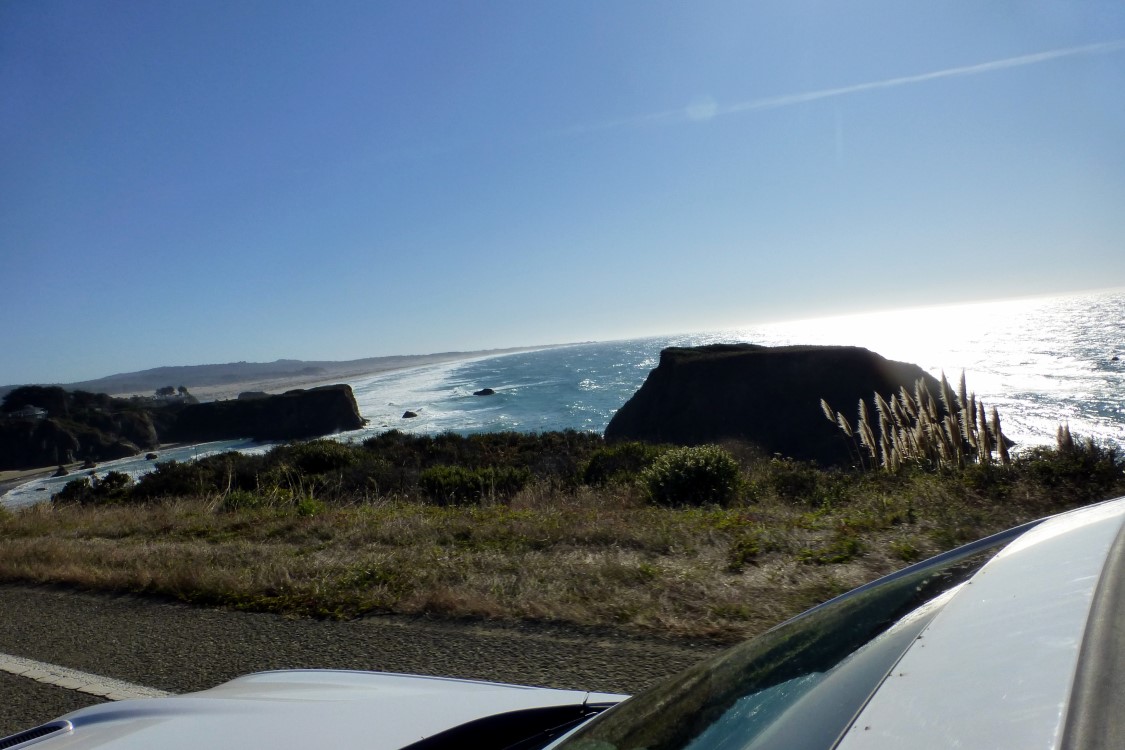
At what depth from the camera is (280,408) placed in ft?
169

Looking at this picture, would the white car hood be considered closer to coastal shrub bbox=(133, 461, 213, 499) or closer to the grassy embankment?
the grassy embankment

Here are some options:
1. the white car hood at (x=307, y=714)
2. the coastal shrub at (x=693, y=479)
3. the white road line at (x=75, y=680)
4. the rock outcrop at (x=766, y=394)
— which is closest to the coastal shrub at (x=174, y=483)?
the coastal shrub at (x=693, y=479)

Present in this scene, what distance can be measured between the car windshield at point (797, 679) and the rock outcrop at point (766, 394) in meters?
27.8

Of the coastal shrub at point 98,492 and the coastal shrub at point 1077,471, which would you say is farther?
the coastal shrub at point 98,492

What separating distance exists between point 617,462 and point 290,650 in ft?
29.3

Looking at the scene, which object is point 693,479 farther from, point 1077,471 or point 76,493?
point 76,493

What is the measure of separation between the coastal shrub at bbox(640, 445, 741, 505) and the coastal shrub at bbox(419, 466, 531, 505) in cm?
269

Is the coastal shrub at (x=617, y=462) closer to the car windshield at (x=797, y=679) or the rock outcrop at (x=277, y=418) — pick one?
the car windshield at (x=797, y=679)

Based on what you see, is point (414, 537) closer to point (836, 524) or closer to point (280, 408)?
point (836, 524)

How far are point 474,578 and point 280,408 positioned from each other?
50705 mm

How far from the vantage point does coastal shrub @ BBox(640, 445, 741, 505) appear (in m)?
8.91

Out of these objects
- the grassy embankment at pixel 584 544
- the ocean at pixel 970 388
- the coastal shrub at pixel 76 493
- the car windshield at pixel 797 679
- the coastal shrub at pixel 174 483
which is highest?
the car windshield at pixel 797 679

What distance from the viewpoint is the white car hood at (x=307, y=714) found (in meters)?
1.86

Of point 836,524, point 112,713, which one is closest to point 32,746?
point 112,713
